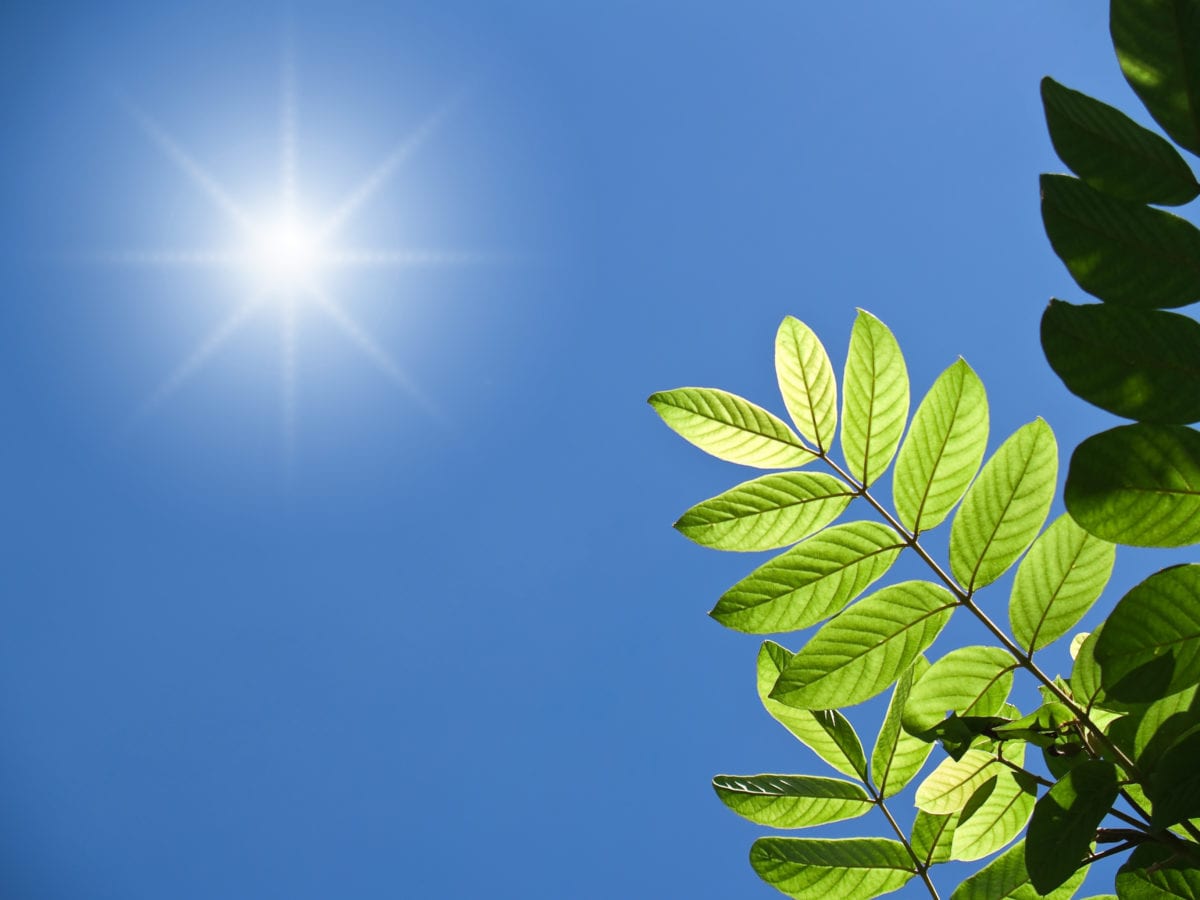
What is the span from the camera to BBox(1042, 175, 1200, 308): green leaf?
84 centimetres

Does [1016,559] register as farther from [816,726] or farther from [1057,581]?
[816,726]

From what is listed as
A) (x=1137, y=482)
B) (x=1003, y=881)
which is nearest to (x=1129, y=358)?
(x=1137, y=482)

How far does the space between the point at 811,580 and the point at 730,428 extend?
1.01 ft

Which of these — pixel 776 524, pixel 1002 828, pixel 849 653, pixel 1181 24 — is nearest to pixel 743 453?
pixel 776 524

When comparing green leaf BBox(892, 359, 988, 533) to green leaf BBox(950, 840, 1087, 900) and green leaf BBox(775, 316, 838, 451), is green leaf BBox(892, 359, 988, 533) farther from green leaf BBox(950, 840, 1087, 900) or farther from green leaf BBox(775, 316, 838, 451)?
green leaf BBox(950, 840, 1087, 900)

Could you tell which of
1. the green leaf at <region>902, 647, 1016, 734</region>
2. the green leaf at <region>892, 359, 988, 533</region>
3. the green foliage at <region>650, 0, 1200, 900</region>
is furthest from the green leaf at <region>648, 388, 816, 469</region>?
the green leaf at <region>902, 647, 1016, 734</region>

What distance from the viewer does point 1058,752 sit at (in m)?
1.12

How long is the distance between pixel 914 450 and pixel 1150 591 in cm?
40

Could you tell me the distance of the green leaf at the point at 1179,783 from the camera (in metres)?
0.83

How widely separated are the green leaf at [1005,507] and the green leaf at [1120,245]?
27cm

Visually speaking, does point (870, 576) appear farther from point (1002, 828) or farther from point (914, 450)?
point (1002, 828)

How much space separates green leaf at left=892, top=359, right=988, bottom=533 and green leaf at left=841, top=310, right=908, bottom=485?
10cm

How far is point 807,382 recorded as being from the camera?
1440 millimetres

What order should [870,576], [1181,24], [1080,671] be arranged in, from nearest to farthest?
1. [1181,24]
2. [1080,671]
3. [870,576]
